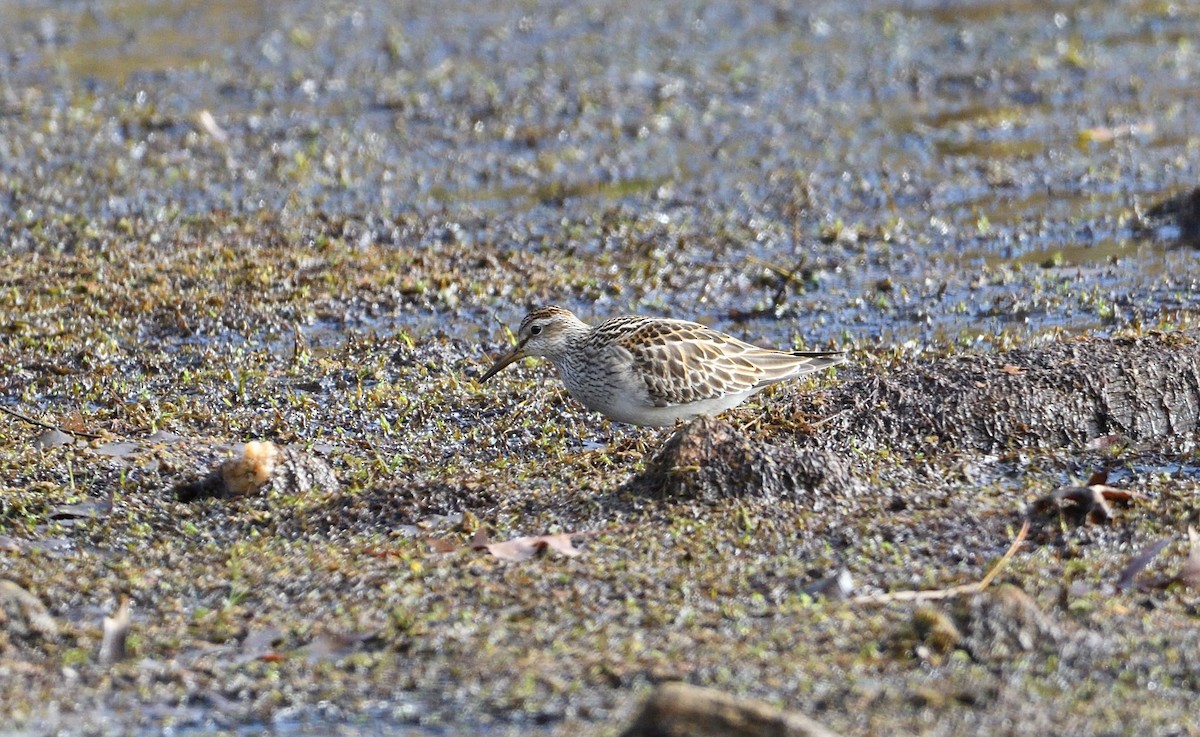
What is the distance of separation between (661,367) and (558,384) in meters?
1.42

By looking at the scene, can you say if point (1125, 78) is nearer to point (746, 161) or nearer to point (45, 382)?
point (746, 161)

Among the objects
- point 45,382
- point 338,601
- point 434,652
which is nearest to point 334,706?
point 434,652

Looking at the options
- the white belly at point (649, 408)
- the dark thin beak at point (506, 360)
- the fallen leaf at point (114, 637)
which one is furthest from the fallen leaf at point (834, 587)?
the dark thin beak at point (506, 360)

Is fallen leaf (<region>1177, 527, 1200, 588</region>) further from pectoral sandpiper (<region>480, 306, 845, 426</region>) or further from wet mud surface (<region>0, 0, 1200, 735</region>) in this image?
pectoral sandpiper (<region>480, 306, 845, 426</region>)

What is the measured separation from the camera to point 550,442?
8.77 meters

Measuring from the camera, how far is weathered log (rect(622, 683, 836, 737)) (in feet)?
15.9

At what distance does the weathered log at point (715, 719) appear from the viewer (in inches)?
191

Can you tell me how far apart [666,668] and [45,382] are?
18.3 ft

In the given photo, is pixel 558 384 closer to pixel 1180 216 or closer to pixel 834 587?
pixel 834 587

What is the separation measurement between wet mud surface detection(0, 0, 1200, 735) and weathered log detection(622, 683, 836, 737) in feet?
1.83

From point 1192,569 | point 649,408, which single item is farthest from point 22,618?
point 1192,569

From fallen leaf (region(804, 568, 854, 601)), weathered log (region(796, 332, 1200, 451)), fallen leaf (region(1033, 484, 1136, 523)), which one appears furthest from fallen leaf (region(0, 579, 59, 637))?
fallen leaf (region(1033, 484, 1136, 523))

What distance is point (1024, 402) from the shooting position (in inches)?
339

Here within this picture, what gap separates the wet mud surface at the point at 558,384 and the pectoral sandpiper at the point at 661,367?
23cm
